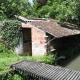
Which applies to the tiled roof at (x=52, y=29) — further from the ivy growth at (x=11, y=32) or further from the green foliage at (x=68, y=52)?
the green foliage at (x=68, y=52)

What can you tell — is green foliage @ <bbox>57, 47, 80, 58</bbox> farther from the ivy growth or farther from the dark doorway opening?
the ivy growth

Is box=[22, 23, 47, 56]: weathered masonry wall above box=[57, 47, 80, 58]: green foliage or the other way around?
above

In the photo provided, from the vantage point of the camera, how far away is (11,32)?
44.7 ft

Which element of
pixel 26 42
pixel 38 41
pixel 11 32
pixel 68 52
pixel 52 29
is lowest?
pixel 68 52

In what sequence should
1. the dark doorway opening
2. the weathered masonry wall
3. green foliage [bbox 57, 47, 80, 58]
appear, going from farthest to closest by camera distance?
the dark doorway opening, green foliage [bbox 57, 47, 80, 58], the weathered masonry wall

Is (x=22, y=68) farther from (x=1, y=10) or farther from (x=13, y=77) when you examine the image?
(x=1, y=10)

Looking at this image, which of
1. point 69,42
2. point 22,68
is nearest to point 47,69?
point 22,68

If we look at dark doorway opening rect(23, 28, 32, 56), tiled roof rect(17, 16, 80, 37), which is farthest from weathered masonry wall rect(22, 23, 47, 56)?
dark doorway opening rect(23, 28, 32, 56)

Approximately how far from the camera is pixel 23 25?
13.9 m

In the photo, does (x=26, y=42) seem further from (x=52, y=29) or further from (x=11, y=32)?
(x=52, y=29)

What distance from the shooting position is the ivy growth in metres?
13.6

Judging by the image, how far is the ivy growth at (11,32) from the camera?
44.5 ft

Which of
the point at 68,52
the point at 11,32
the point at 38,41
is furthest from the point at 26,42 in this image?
the point at 68,52

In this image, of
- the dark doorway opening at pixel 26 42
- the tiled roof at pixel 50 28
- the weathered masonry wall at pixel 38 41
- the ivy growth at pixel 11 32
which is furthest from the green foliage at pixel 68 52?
the ivy growth at pixel 11 32
